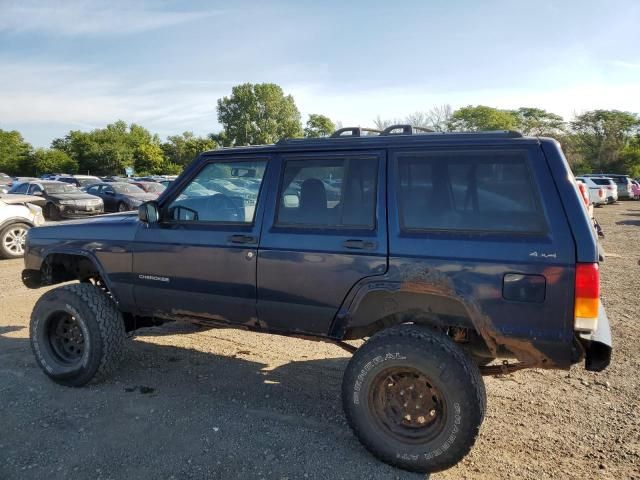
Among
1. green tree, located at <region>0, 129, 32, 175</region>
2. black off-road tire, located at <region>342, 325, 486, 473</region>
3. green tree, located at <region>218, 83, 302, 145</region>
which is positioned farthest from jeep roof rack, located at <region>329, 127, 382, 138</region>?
green tree, located at <region>218, 83, 302, 145</region>

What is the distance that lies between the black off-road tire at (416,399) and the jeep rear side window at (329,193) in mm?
817

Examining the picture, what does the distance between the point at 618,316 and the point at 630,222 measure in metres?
14.6

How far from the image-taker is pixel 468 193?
3.02 m

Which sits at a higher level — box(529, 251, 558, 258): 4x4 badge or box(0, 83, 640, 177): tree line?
box(0, 83, 640, 177): tree line

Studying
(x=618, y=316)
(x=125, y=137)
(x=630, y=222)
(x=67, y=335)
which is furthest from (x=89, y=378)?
(x=125, y=137)

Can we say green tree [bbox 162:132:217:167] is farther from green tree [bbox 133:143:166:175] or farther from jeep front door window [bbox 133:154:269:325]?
jeep front door window [bbox 133:154:269:325]

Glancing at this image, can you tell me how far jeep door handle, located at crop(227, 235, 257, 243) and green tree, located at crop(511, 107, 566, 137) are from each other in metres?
62.8

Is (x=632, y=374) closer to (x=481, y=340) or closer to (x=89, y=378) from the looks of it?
(x=481, y=340)

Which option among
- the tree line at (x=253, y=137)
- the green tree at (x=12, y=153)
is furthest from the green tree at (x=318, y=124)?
the green tree at (x=12, y=153)

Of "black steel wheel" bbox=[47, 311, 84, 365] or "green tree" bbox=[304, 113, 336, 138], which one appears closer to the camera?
"black steel wheel" bbox=[47, 311, 84, 365]

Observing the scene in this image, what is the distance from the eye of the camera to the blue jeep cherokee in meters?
2.78

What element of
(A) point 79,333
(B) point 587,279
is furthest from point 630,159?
(A) point 79,333

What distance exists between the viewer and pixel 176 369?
4.59 metres

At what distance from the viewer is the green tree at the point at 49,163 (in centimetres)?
6444
